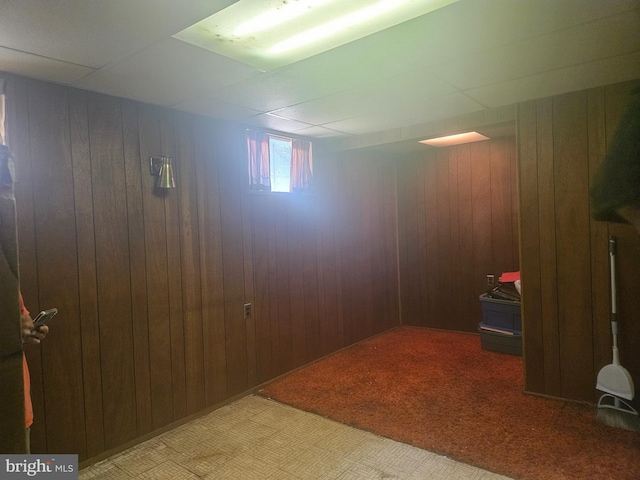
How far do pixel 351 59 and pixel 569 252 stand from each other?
81.7 inches

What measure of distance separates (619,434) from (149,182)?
3376 millimetres

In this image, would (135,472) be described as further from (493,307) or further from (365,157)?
(365,157)

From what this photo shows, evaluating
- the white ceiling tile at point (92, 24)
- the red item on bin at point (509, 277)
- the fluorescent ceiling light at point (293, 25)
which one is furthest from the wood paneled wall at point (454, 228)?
the white ceiling tile at point (92, 24)

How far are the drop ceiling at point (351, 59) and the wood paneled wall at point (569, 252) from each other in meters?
0.24

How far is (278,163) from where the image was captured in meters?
3.69

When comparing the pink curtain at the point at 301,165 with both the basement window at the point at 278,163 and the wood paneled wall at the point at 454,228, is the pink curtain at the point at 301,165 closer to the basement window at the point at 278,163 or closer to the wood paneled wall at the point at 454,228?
the basement window at the point at 278,163

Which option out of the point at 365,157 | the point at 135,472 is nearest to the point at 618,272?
the point at 365,157

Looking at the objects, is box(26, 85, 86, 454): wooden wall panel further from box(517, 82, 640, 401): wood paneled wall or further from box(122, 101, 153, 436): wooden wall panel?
box(517, 82, 640, 401): wood paneled wall

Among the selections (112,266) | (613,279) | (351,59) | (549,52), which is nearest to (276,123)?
(351,59)

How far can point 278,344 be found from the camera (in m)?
3.65

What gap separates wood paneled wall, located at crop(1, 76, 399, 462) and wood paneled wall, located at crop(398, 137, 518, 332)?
1.61m

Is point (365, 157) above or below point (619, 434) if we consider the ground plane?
above

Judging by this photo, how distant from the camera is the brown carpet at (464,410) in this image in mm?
2279

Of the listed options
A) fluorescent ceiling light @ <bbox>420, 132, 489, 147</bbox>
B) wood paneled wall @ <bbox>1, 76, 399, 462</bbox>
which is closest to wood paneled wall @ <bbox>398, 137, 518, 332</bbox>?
fluorescent ceiling light @ <bbox>420, 132, 489, 147</bbox>
